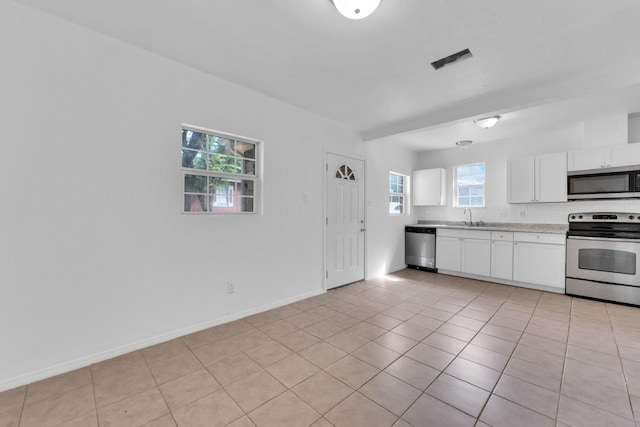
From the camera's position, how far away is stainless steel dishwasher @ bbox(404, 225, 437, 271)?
5438 millimetres

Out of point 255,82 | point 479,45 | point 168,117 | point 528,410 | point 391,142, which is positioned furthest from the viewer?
point 391,142

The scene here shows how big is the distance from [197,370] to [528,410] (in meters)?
2.30

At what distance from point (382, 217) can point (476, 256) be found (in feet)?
5.83

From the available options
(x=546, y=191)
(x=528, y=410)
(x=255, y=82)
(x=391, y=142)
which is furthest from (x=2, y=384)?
(x=546, y=191)

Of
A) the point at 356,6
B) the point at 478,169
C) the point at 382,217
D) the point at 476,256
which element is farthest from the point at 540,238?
the point at 356,6

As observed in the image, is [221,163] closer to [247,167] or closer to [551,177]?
[247,167]

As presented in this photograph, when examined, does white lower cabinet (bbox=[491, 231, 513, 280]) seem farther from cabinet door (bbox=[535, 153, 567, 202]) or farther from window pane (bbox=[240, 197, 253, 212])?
window pane (bbox=[240, 197, 253, 212])

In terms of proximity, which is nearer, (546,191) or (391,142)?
(546,191)

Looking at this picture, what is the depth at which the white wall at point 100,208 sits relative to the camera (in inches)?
75.7

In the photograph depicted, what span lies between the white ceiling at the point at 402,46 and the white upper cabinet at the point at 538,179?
0.99 metres

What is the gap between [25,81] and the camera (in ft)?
6.38

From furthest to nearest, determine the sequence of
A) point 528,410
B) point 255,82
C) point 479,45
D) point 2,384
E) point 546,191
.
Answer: point 546,191
point 255,82
point 479,45
point 2,384
point 528,410

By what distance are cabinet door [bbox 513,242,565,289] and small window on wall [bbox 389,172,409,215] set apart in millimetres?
2121

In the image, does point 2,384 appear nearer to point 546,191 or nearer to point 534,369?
point 534,369
